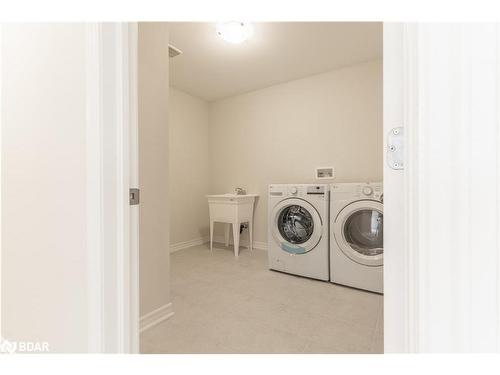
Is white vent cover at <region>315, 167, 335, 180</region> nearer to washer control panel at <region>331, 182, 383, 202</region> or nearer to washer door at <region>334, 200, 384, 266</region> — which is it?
washer control panel at <region>331, 182, 383, 202</region>

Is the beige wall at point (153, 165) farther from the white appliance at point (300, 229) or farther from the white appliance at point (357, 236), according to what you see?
the white appliance at point (357, 236)

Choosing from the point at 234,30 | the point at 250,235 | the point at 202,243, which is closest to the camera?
the point at 234,30

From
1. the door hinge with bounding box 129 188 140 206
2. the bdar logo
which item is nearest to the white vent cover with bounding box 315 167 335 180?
the door hinge with bounding box 129 188 140 206

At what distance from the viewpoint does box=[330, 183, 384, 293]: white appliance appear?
2.00 meters

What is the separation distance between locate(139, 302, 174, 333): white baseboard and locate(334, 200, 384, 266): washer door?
1.43m

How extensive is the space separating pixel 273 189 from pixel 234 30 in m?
1.44

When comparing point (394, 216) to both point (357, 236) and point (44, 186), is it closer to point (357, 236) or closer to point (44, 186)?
point (44, 186)

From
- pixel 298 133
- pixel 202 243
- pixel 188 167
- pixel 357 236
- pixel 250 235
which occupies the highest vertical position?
pixel 298 133

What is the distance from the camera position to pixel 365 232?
212cm

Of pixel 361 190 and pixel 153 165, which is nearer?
pixel 153 165

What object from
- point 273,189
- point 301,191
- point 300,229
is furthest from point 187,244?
point 301,191

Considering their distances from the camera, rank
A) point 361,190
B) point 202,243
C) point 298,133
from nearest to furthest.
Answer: point 361,190 < point 298,133 < point 202,243

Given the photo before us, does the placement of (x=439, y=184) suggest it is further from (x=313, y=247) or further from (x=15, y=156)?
(x=313, y=247)
